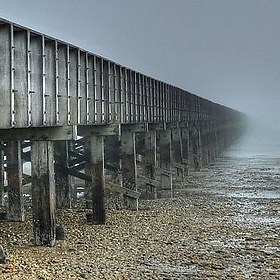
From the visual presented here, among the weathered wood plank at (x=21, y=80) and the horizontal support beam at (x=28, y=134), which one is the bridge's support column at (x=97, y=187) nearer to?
the horizontal support beam at (x=28, y=134)

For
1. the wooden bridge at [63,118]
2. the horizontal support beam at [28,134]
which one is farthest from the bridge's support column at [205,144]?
the horizontal support beam at [28,134]

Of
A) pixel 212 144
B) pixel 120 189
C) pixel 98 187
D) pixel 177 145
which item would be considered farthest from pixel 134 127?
pixel 212 144

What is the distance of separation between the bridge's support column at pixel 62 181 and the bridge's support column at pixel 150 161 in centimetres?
378

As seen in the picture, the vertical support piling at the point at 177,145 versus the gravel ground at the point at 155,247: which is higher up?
the vertical support piling at the point at 177,145

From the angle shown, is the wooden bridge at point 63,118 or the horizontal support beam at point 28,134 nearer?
the wooden bridge at point 63,118

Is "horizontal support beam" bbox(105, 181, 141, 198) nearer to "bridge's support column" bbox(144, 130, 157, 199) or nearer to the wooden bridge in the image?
the wooden bridge

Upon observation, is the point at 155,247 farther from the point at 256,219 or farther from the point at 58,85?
the point at 256,219

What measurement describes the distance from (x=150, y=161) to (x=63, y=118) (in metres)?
10.3

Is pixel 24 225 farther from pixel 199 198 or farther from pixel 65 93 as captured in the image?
pixel 199 198

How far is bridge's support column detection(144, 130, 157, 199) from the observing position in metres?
23.6

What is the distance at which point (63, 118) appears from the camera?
14773mm

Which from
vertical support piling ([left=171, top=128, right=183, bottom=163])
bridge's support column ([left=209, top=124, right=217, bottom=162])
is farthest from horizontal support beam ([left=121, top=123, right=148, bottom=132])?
bridge's support column ([left=209, top=124, right=217, bottom=162])

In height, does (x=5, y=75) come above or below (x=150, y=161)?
above

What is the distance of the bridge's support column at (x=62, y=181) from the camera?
67.5 feet
